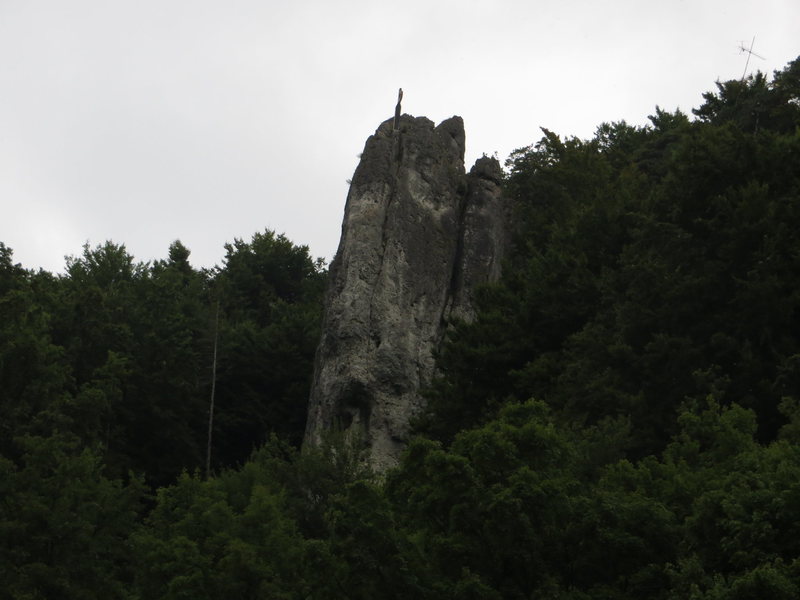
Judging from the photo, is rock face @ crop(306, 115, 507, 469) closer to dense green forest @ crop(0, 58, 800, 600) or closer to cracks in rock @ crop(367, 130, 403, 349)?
cracks in rock @ crop(367, 130, 403, 349)

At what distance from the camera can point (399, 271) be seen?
46062 mm

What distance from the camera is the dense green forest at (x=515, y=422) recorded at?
19047 mm

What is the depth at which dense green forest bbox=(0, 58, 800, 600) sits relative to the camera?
62.5 feet

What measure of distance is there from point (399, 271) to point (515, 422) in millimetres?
24578

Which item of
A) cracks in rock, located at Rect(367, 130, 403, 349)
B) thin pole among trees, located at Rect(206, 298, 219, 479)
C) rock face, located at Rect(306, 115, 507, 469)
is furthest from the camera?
thin pole among trees, located at Rect(206, 298, 219, 479)

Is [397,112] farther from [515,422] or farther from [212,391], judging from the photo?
[515,422]

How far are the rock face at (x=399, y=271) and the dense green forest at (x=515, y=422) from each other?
198 centimetres

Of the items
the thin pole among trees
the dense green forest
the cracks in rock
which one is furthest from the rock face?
the thin pole among trees

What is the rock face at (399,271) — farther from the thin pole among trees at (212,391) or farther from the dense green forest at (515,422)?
the thin pole among trees at (212,391)

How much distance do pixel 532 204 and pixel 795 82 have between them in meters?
9.90

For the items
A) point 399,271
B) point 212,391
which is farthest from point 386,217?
point 212,391

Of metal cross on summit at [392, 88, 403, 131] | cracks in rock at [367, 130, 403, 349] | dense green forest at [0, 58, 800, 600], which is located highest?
metal cross on summit at [392, 88, 403, 131]

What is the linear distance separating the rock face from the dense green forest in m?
1.98

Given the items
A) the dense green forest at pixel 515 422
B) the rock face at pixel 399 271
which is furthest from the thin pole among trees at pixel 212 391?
the rock face at pixel 399 271
